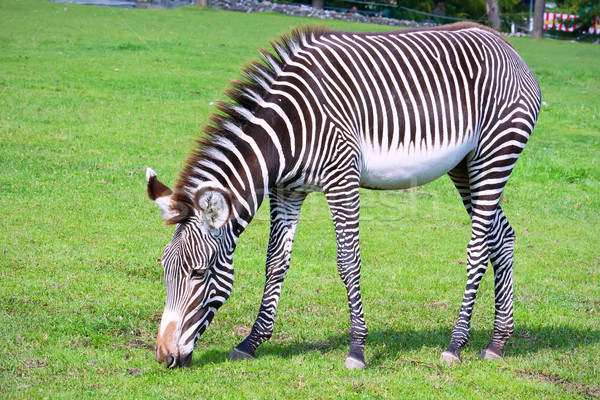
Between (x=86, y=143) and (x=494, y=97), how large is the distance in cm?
941

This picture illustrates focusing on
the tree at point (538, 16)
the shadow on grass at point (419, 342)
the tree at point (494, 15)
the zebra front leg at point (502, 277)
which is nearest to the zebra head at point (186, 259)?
the shadow on grass at point (419, 342)

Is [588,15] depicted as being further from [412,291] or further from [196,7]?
[412,291]

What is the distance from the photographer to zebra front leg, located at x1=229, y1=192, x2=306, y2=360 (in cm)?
631

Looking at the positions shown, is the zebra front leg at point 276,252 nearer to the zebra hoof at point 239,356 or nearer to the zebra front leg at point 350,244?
the zebra hoof at point 239,356

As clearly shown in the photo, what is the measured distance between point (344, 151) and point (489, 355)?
263cm

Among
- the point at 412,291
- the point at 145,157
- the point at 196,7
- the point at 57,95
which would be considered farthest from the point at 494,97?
the point at 196,7

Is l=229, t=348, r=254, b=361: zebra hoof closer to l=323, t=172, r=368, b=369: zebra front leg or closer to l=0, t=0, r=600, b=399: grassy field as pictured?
l=0, t=0, r=600, b=399: grassy field

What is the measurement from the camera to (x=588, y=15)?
177ft

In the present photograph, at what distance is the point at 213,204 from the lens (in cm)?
519

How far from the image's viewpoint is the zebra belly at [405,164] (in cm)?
620

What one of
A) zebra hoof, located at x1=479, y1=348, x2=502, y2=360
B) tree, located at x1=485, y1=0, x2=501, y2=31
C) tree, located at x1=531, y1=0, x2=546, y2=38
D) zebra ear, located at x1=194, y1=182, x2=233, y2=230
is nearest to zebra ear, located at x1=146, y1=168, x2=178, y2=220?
zebra ear, located at x1=194, y1=182, x2=233, y2=230

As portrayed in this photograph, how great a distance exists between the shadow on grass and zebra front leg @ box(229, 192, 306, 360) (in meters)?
0.27

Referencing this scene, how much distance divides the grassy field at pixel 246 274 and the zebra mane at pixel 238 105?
1701 millimetres

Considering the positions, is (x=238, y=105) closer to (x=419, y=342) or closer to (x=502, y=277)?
(x=419, y=342)
